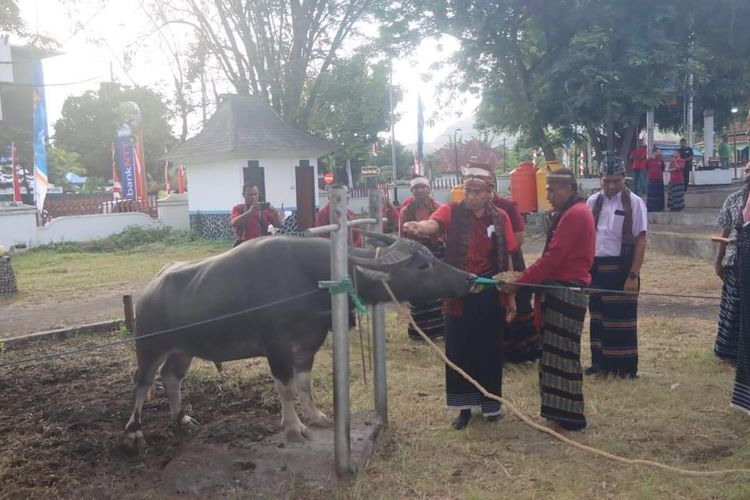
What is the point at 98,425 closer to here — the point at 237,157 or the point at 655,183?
the point at 655,183

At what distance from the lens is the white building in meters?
21.6

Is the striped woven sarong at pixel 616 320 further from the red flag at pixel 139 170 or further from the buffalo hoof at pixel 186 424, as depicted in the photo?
the red flag at pixel 139 170

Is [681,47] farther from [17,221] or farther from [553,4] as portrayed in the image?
[17,221]

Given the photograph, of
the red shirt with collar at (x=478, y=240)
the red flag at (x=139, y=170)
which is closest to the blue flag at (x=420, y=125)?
the red flag at (x=139, y=170)

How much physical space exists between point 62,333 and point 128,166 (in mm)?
19443

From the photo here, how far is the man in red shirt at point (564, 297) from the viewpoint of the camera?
4.46 m

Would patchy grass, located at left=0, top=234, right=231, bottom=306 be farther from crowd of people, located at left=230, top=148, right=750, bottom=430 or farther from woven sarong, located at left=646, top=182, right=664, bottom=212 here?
woven sarong, located at left=646, top=182, right=664, bottom=212

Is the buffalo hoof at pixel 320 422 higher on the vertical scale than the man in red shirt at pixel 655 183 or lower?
lower

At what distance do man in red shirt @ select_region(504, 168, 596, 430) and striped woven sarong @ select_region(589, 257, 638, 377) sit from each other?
3.94ft

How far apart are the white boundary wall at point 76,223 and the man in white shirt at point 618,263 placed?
17626 mm

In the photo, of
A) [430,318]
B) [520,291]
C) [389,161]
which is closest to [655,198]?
[430,318]

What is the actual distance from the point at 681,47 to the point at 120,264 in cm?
1404

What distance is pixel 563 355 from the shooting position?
179 inches

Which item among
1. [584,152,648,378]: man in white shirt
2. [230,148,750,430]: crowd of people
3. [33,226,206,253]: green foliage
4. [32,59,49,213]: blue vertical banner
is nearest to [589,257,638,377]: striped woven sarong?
[584,152,648,378]: man in white shirt
